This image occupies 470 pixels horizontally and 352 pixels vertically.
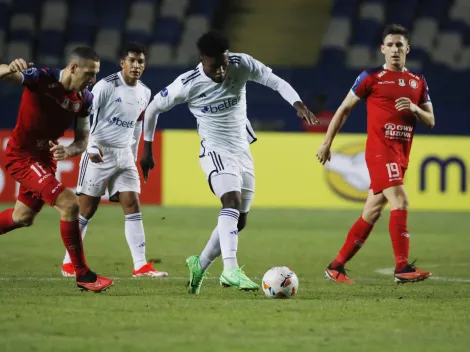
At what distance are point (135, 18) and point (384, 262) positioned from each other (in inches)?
506

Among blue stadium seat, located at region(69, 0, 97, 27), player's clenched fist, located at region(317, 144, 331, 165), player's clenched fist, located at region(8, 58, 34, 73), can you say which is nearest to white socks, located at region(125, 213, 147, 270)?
player's clenched fist, located at region(317, 144, 331, 165)

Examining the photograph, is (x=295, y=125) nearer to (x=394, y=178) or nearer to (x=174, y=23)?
(x=174, y=23)

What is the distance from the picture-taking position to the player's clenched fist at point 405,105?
780cm

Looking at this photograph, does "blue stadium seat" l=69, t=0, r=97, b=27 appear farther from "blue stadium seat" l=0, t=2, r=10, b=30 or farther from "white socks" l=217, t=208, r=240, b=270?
"white socks" l=217, t=208, r=240, b=270

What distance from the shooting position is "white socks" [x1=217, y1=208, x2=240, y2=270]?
6969mm

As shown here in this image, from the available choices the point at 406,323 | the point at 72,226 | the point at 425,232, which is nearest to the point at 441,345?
the point at 406,323

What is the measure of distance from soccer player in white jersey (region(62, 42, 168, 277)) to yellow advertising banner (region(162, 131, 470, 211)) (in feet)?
24.0

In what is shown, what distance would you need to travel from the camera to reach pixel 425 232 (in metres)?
13.2

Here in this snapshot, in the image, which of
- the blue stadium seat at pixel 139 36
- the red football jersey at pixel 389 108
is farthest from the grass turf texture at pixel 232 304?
the blue stadium seat at pixel 139 36

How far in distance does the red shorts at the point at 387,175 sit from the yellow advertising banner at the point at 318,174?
8.09m

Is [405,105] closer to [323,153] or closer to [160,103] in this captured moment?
[323,153]

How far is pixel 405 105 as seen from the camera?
780 centimetres

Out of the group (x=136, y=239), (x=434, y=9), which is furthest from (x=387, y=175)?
(x=434, y=9)

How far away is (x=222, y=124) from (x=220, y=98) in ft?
0.64
